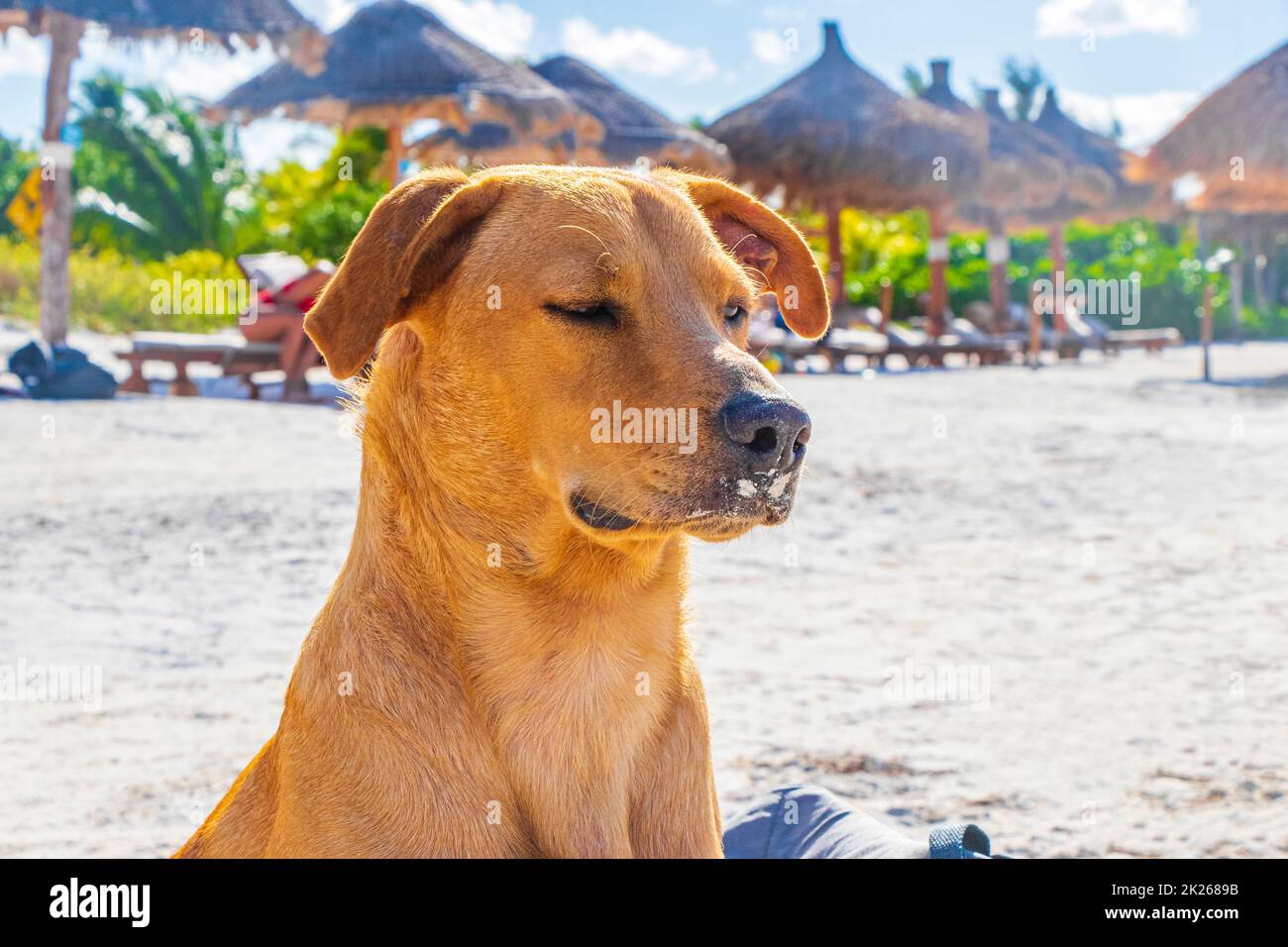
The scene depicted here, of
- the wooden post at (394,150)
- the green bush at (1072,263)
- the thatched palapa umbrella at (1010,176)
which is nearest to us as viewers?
the wooden post at (394,150)

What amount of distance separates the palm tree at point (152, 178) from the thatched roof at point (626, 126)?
1354cm

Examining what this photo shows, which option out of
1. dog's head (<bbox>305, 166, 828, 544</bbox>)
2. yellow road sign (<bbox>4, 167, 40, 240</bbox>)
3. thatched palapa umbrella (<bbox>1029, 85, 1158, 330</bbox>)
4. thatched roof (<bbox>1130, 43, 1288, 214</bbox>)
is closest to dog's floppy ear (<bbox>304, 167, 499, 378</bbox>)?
dog's head (<bbox>305, 166, 828, 544</bbox>)

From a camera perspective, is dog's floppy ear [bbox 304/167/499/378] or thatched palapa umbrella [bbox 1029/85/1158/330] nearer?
dog's floppy ear [bbox 304/167/499/378]

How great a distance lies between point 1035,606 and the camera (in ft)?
21.4

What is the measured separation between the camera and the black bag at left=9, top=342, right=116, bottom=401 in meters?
13.2

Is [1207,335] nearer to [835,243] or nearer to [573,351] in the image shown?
[835,243]

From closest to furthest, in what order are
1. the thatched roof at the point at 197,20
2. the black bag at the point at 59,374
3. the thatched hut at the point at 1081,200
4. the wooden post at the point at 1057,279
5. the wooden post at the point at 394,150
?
1. the black bag at the point at 59,374
2. the thatched roof at the point at 197,20
3. the wooden post at the point at 394,150
4. the wooden post at the point at 1057,279
5. the thatched hut at the point at 1081,200

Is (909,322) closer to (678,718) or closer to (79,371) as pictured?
(79,371)

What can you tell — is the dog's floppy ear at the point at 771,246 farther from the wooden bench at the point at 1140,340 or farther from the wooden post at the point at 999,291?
the wooden bench at the point at 1140,340

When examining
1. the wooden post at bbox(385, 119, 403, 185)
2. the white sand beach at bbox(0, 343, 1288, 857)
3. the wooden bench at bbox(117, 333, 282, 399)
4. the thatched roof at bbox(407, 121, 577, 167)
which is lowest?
the white sand beach at bbox(0, 343, 1288, 857)

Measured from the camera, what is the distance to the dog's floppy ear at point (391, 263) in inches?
87.7

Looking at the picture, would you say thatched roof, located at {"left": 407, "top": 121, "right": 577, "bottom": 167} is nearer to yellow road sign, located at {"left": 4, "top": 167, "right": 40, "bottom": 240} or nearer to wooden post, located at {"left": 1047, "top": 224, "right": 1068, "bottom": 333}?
yellow road sign, located at {"left": 4, "top": 167, "right": 40, "bottom": 240}

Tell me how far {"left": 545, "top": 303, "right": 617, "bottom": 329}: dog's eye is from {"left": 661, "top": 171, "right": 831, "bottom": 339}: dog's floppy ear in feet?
1.91

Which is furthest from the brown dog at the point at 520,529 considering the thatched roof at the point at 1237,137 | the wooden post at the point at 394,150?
the thatched roof at the point at 1237,137
